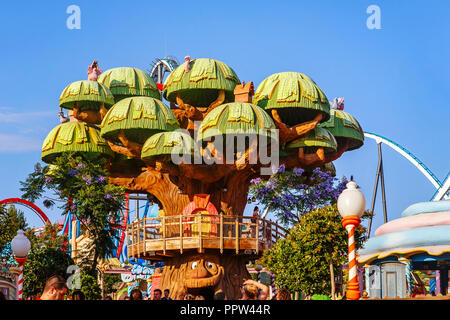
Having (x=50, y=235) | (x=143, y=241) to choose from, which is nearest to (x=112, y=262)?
(x=50, y=235)

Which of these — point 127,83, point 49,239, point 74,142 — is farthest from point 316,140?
point 49,239

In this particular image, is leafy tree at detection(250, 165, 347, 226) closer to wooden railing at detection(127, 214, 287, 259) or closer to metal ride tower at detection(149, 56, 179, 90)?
wooden railing at detection(127, 214, 287, 259)

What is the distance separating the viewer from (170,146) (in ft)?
86.7

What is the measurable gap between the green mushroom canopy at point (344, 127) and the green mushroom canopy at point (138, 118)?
7.92 meters

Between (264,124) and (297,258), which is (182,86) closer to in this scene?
(264,124)

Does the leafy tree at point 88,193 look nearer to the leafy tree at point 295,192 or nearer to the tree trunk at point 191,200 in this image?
the tree trunk at point 191,200

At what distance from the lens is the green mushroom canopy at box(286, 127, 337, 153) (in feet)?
93.5

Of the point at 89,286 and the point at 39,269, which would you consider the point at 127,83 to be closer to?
the point at 89,286

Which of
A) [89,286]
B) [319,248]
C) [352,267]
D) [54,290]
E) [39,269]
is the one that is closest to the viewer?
[54,290]

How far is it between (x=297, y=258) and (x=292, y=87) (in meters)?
8.13

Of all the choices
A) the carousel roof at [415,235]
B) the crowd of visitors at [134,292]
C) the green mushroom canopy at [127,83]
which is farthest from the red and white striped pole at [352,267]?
the green mushroom canopy at [127,83]

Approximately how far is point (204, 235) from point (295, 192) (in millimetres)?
6976

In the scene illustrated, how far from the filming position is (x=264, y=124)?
25766 mm

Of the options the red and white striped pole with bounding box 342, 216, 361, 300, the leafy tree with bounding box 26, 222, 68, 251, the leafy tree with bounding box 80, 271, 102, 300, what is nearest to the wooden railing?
the leafy tree with bounding box 80, 271, 102, 300
